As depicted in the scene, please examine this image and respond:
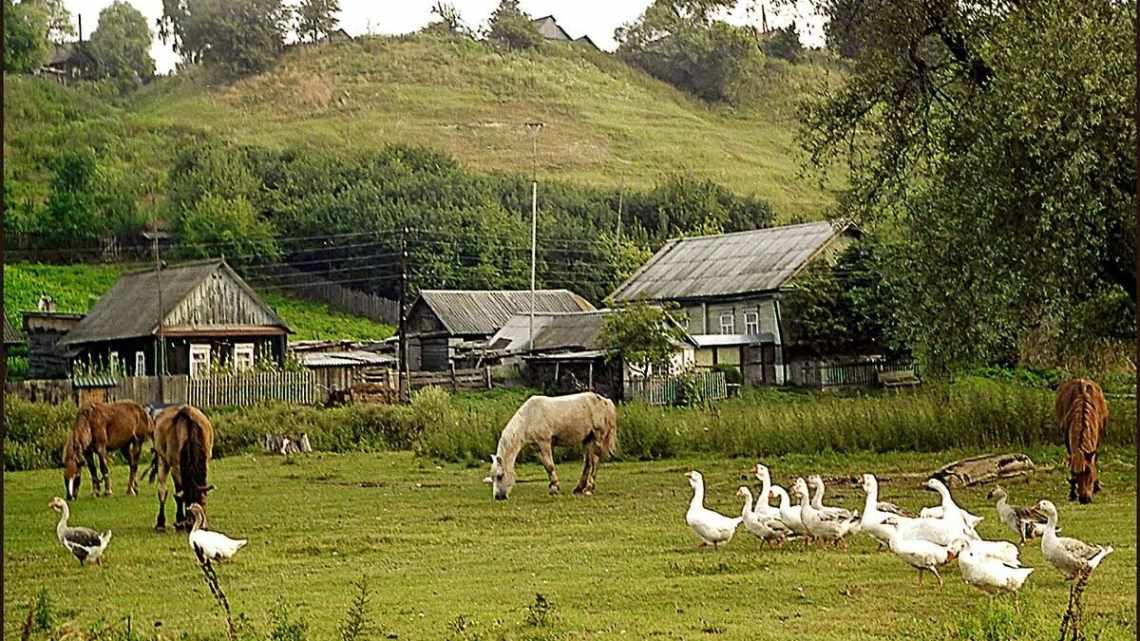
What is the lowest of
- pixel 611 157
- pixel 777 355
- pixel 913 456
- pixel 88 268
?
pixel 913 456

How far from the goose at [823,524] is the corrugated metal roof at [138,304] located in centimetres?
676

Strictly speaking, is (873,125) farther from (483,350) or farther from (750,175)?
(483,350)

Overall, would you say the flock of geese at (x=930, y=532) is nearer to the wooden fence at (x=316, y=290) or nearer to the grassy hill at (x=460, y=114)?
the wooden fence at (x=316, y=290)

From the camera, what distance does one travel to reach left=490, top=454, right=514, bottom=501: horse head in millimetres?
11383

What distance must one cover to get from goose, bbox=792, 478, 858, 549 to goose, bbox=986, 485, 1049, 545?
1073 mm

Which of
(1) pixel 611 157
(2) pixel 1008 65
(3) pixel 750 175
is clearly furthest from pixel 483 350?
(2) pixel 1008 65

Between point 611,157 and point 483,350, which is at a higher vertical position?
point 611,157

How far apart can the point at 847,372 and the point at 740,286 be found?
4.70 ft

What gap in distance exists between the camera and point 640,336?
13.5 metres

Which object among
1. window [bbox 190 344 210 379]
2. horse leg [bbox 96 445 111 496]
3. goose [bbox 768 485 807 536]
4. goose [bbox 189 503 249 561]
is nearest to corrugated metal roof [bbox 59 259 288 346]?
window [bbox 190 344 210 379]

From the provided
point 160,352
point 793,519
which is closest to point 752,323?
point 160,352

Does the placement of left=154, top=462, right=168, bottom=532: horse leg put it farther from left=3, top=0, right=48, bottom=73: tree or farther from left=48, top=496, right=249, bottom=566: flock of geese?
left=3, top=0, right=48, bottom=73: tree

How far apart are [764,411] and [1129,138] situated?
4.19 meters

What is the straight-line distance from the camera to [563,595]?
746 centimetres
